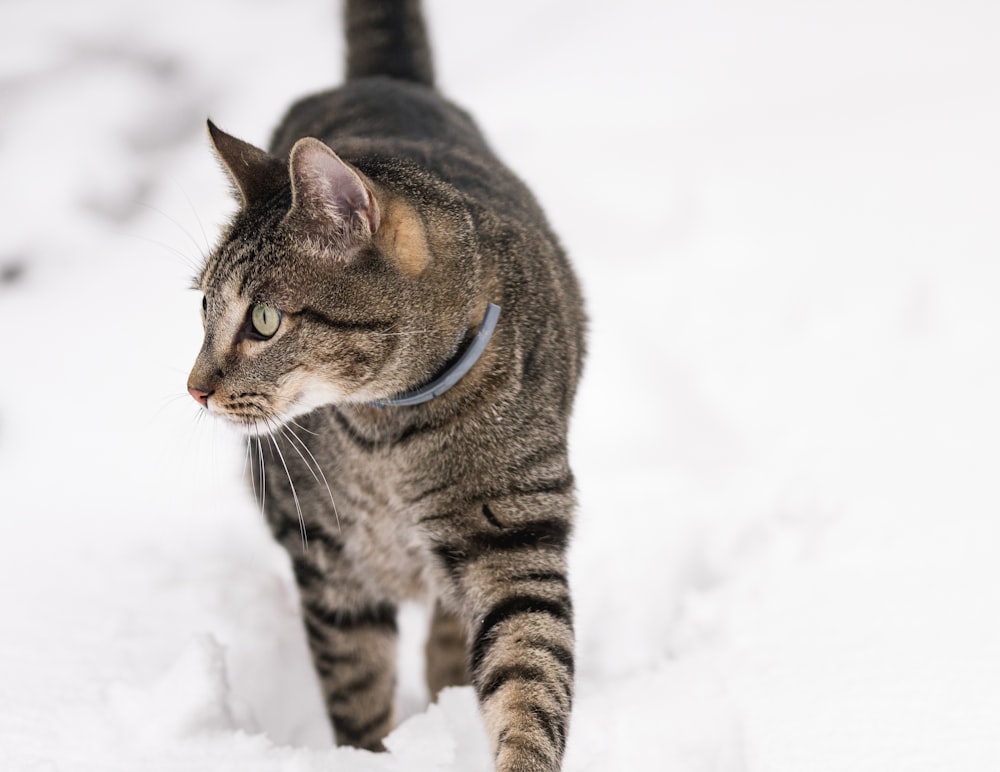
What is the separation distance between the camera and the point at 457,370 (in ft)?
6.11

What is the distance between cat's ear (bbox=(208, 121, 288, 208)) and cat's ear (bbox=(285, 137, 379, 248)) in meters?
0.17

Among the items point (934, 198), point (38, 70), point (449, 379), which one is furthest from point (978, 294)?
point (38, 70)

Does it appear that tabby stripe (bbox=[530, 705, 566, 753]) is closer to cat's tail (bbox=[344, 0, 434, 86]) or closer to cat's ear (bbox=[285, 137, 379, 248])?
cat's ear (bbox=[285, 137, 379, 248])

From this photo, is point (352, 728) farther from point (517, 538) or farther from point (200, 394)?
point (200, 394)

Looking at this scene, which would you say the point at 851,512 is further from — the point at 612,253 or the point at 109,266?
the point at 109,266

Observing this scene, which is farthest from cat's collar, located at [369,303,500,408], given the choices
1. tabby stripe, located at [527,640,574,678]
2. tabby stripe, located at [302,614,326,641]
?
tabby stripe, located at [302,614,326,641]

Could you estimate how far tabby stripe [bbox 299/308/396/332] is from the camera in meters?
1.77

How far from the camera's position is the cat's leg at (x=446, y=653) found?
101 inches

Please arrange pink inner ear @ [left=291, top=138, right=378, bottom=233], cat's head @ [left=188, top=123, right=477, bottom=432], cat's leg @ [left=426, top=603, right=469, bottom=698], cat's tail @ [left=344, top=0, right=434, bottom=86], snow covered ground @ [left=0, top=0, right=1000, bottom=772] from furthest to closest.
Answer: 1. cat's tail @ [left=344, top=0, right=434, bottom=86]
2. cat's leg @ [left=426, top=603, right=469, bottom=698]
3. snow covered ground @ [left=0, top=0, right=1000, bottom=772]
4. cat's head @ [left=188, top=123, right=477, bottom=432]
5. pink inner ear @ [left=291, top=138, right=378, bottom=233]

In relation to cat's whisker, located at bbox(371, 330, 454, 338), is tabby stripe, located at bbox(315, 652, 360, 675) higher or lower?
lower

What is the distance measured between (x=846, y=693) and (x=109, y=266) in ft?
8.48

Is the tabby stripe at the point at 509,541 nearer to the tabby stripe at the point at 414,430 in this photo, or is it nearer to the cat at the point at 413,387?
the cat at the point at 413,387

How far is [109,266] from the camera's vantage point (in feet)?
11.5

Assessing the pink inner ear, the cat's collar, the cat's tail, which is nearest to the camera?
the pink inner ear
